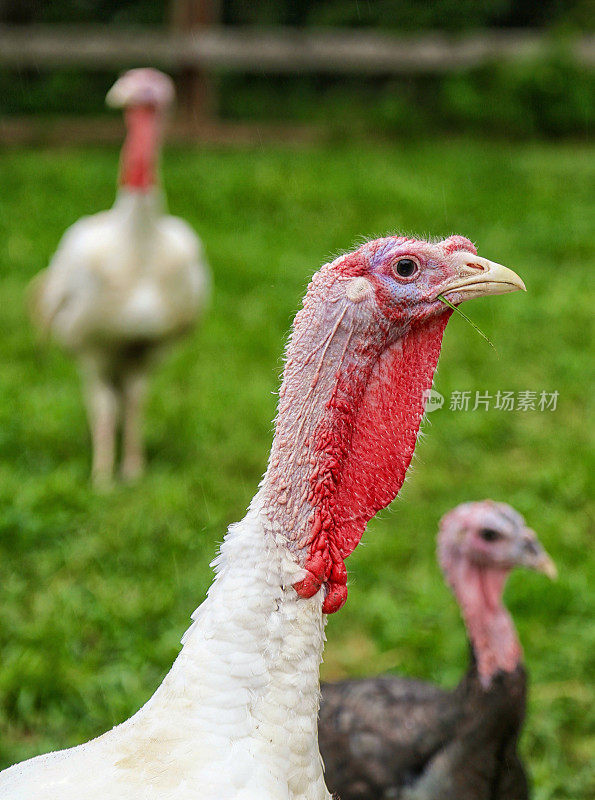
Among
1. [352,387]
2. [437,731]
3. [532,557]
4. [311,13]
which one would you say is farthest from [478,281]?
[311,13]

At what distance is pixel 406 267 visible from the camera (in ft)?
5.43

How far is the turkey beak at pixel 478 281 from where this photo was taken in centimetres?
165

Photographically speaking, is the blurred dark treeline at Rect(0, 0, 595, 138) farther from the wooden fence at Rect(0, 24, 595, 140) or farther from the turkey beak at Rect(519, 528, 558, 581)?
the turkey beak at Rect(519, 528, 558, 581)

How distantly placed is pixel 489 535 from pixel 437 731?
60 centimetres

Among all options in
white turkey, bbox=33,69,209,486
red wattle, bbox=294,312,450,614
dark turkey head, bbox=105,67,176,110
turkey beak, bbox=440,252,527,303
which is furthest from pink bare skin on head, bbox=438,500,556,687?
dark turkey head, bbox=105,67,176,110

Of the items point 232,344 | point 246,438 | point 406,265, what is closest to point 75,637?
point 246,438

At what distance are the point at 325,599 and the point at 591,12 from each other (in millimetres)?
12480

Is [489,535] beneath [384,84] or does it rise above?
beneath

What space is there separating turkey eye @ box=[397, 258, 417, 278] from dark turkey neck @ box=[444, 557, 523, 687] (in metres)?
1.38

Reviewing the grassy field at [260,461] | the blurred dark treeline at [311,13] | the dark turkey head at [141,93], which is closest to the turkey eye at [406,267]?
the grassy field at [260,461]

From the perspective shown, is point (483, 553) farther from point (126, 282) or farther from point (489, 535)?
point (126, 282)

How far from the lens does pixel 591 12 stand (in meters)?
12.5

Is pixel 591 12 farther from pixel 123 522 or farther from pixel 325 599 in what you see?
pixel 325 599

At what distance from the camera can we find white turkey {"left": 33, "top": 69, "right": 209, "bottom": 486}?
4.81m
